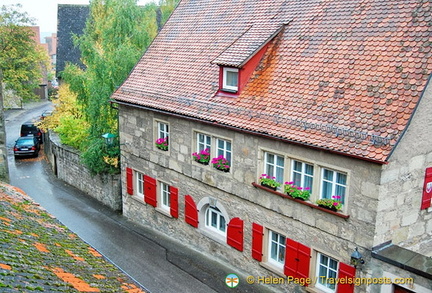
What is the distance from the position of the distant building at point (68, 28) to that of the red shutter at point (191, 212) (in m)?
27.0

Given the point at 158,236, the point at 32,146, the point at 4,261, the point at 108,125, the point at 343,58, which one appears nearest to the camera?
the point at 4,261

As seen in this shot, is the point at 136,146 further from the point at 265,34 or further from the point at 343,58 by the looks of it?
the point at 343,58

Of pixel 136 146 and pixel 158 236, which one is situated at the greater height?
pixel 136 146

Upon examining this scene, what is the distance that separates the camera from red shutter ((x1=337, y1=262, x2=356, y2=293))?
36.2ft

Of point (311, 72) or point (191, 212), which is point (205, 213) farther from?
point (311, 72)

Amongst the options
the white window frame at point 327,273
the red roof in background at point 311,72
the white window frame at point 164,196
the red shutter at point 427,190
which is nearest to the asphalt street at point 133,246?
the white window frame at point 164,196

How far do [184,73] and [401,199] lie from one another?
8.36 m

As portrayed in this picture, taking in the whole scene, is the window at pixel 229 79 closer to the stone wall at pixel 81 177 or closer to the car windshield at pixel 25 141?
the stone wall at pixel 81 177

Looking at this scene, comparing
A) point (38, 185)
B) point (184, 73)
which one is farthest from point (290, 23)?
point (38, 185)

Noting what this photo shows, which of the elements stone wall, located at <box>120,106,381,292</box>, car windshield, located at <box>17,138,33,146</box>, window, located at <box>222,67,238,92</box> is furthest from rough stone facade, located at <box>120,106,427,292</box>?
car windshield, located at <box>17,138,33,146</box>

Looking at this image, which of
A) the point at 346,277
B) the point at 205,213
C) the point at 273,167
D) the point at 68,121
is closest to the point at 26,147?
the point at 68,121

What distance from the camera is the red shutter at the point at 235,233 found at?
13974 millimetres

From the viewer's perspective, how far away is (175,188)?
641 inches

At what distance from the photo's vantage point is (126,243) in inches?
667
